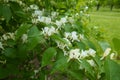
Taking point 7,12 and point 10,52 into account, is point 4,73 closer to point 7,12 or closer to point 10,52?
point 10,52

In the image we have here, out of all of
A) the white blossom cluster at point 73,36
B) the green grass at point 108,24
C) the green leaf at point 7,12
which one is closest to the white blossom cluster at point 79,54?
the white blossom cluster at point 73,36

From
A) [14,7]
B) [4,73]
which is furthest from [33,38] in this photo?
[14,7]

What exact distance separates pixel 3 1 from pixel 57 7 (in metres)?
0.93

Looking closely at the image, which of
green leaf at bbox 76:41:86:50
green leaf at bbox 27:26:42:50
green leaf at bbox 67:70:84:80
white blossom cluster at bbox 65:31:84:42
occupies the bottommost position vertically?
green leaf at bbox 67:70:84:80

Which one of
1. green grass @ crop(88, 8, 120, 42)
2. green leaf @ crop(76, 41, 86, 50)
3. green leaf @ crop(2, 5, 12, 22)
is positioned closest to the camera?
green leaf @ crop(76, 41, 86, 50)

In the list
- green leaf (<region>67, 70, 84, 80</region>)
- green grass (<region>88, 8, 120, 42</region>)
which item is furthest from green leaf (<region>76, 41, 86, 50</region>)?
green grass (<region>88, 8, 120, 42</region>)

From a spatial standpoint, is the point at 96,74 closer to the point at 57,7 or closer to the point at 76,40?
the point at 76,40

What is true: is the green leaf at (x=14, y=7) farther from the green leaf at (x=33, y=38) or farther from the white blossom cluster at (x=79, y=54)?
the white blossom cluster at (x=79, y=54)

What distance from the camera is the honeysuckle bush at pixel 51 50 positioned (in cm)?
142

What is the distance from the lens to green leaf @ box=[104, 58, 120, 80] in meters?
1.25

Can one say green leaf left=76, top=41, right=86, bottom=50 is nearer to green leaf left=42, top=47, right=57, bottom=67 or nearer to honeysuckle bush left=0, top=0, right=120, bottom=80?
honeysuckle bush left=0, top=0, right=120, bottom=80

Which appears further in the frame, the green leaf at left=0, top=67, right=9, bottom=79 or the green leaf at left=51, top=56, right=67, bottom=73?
the green leaf at left=0, top=67, right=9, bottom=79

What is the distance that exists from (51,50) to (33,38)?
125 mm

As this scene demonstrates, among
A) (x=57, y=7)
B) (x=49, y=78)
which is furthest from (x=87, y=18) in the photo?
(x=49, y=78)
